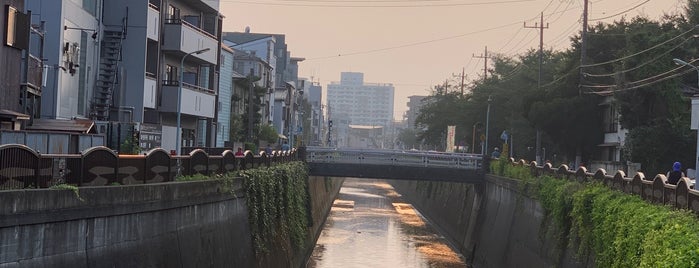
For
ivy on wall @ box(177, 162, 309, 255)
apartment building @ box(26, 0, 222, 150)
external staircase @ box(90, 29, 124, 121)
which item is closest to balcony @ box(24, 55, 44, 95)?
apartment building @ box(26, 0, 222, 150)

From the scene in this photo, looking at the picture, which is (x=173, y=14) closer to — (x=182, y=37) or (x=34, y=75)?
(x=182, y=37)

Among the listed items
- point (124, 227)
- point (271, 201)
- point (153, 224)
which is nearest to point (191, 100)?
point (271, 201)

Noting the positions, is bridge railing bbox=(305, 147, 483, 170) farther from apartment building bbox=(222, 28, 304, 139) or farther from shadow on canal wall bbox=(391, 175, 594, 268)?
apartment building bbox=(222, 28, 304, 139)

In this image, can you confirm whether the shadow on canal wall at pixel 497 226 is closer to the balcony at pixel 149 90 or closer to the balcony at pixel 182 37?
the balcony at pixel 182 37

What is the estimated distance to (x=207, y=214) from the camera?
26.0m

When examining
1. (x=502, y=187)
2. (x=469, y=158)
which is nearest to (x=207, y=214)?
(x=502, y=187)

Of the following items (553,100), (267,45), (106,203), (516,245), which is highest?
(267,45)

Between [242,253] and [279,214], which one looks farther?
[279,214]

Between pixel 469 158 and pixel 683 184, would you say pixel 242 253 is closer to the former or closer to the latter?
pixel 683 184

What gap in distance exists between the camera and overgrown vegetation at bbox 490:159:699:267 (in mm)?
17016

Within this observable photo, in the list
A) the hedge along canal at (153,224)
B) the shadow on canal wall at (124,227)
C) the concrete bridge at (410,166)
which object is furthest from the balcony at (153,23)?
the shadow on canal wall at (124,227)

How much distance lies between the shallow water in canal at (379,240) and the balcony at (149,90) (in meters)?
11.9

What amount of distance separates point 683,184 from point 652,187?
2704 millimetres

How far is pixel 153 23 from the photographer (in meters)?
45.1
